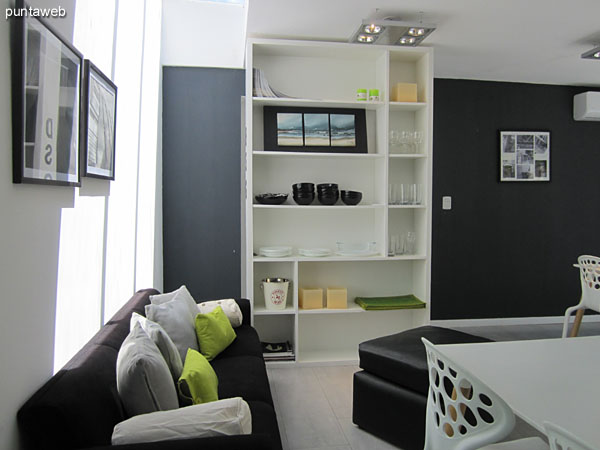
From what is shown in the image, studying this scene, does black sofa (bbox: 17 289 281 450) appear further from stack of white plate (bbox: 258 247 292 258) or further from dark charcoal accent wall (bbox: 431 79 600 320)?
dark charcoal accent wall (bbox: 431 79 600 320)

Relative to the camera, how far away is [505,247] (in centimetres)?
500

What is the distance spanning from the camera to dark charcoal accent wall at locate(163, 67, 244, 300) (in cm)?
420

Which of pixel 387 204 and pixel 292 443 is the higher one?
pixel 387 204

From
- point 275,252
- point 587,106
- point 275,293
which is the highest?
point 587,106

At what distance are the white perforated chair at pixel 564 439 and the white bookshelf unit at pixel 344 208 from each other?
2.83m

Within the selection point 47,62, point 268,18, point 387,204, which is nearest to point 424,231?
point 387,204

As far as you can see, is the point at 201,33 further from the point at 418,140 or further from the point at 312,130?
the point at 418,140

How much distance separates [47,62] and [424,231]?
3.04 metres

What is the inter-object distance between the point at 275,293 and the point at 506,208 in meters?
2.81

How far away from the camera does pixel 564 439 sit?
2.95ft

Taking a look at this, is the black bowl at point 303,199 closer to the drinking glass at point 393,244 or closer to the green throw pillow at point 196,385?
the drinking glass at point 393,244

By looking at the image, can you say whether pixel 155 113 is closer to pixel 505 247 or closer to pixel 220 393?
pixel 220 393

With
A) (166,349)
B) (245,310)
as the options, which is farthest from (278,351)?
(166,349)

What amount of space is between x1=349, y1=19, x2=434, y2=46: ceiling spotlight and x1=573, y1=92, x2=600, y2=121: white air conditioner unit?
8.03 ft
